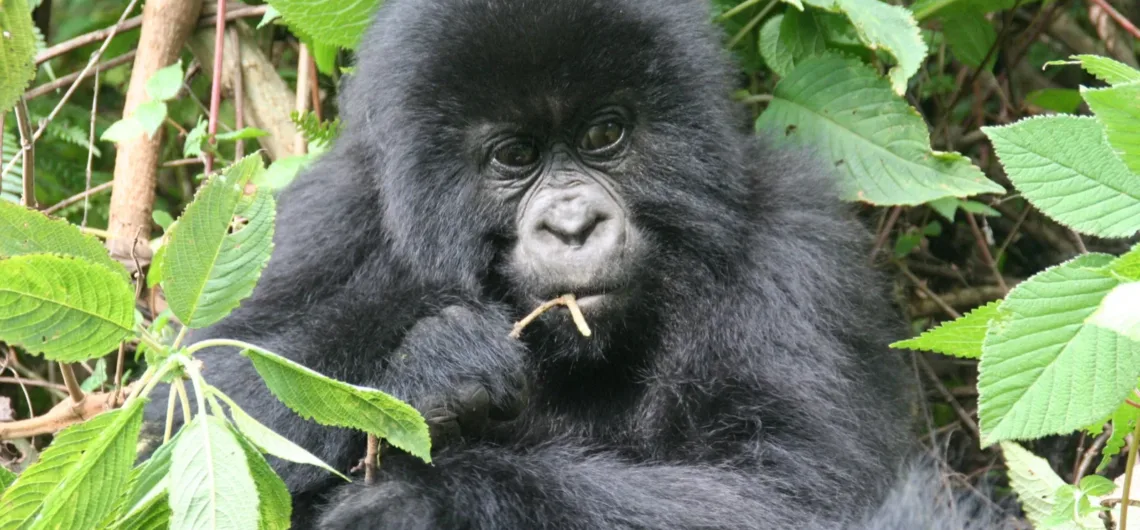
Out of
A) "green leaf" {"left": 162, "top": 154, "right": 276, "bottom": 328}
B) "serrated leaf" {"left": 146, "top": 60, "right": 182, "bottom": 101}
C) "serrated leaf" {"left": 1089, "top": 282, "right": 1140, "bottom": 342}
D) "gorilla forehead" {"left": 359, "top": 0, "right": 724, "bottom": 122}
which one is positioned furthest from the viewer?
"serrated leaf" {"left": 146, "top": 60, "right": 182, "bottom": 101}

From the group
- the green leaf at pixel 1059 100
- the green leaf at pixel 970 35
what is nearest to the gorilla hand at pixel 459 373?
the green leaf at pixel 970 35

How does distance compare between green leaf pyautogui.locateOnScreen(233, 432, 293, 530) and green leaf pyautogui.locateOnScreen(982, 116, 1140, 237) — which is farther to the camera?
green leaf pyautogui.locateOnScreen(982, 116, 1140, 237)

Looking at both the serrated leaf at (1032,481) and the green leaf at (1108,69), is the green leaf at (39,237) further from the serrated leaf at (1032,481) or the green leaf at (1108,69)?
the serrated leaf at (1032,481)

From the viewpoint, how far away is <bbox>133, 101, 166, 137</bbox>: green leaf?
10.6 feet

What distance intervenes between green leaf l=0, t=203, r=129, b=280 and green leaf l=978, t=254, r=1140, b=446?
1.31 metres

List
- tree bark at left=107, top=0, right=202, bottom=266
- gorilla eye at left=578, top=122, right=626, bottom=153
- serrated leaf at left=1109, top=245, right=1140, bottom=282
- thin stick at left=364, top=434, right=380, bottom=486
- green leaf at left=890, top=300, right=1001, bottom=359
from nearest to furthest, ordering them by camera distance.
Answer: serrated leaf at left=1109, top=245, right=1140, bottom=282 → green leaf at left=890, top=300, right=1001, bottom=359 → thin stick at left=364, top=434, right=380, bottom=486 → gorilla eye at left=578, top=122, right=626, bottom=153 → tree bark at left=107, top=0, right=202, bottom=266

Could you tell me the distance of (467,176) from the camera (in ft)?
9.41

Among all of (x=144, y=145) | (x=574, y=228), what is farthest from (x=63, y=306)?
(x=144, y=145)

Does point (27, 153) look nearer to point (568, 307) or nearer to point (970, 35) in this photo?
point (568, 307)

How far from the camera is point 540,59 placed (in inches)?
108

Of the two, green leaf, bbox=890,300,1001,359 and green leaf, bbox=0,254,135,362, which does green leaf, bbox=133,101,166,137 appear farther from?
green leaf, bbox=890,300,1001,359

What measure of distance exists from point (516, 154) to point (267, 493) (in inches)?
50.3

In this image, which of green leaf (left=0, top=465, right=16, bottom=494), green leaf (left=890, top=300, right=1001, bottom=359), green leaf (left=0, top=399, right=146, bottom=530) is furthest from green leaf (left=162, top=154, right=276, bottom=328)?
green leaf (left=890, top=300, right=1001, bottom=359)

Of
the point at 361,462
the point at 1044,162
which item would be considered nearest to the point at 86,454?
the point at 361,462
